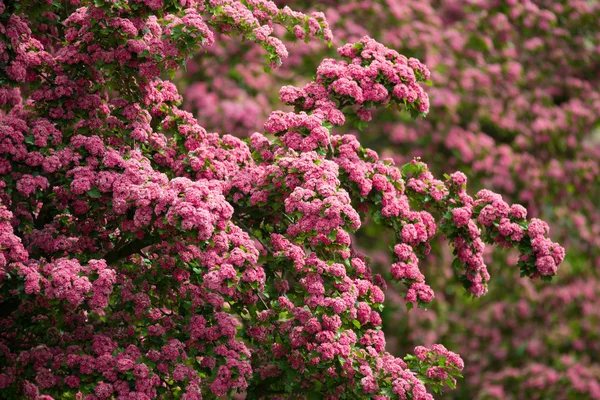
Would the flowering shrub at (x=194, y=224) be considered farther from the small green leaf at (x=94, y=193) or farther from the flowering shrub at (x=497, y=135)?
the flowering shrub at (x=497, y=135)

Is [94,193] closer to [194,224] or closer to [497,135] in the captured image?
[194,224]

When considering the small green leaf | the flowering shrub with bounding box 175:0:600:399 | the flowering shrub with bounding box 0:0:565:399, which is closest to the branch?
the flowering shrub with bounding box 0:0:565:399

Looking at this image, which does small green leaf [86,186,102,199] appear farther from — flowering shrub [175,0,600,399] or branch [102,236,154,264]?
flowering shrub [175,0,600,399]

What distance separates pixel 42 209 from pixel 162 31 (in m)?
1.35

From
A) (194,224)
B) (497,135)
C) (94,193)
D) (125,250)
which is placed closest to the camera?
(194,224)

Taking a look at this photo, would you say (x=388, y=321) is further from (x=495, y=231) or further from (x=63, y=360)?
(x=63, y=360)

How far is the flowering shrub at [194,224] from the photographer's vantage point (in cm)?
507

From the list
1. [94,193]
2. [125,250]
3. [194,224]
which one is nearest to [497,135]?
[125,250]

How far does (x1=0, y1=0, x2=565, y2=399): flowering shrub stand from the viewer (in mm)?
5066

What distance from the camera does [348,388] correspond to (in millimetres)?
5500

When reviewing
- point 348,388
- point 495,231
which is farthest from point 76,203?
point 495,231

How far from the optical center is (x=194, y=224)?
189 inches

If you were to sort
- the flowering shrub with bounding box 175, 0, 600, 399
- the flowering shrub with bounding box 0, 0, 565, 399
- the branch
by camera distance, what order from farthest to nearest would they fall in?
the flowering shrub with bounding box 175, 0, 600, 399 < the branch < the flowering shrub with bounding box 0, 0, 565, 399

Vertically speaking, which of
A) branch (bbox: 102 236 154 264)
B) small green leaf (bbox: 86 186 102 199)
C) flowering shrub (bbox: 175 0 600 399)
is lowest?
flowering shrub (bbox: 175 0 600 399)
